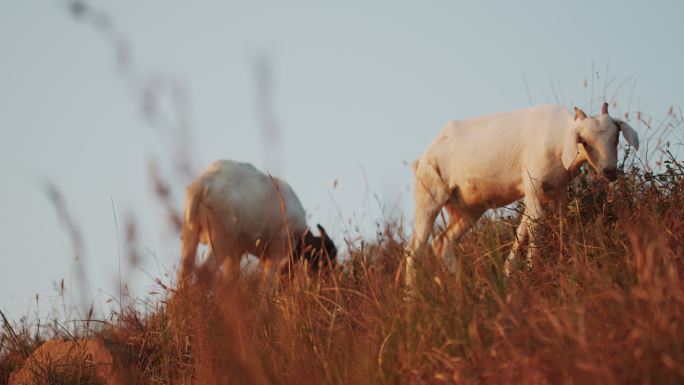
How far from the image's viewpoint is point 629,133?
22.2 feet

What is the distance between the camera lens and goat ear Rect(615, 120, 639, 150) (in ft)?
22.0

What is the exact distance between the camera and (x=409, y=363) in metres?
3.71

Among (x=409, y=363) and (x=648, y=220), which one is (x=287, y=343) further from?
(x=648, y=220)

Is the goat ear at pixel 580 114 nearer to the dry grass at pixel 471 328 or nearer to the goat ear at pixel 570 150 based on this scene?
the goat ear at pixel 570 150

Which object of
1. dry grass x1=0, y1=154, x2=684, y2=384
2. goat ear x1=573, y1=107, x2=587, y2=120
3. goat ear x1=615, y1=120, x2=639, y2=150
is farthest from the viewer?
goat ear x1=573, y1=107, x2=587, y2=120

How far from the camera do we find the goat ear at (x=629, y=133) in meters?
6.70

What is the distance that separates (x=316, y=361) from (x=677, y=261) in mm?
1940

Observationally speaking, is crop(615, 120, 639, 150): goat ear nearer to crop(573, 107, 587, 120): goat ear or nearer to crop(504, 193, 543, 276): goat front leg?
crop(573, 107, 587, 120): goat ear

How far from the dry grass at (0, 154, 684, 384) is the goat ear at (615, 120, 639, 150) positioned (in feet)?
2.14

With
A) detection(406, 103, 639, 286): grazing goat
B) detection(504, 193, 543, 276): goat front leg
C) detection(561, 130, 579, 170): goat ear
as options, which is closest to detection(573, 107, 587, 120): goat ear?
detection(406, 103, 639, 286): grazing goat

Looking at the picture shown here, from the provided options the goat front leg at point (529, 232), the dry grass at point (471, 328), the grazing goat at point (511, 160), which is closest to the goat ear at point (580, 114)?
the grazing goat at point (511, 160)

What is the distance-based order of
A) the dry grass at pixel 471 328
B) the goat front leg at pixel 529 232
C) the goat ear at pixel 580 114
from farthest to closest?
the goat ear at pixel 580 114 < the goat front leg at pixel 529 232 < the dry grass at pixel 471 328

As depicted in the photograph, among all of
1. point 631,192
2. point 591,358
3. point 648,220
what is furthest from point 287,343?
point 631,192

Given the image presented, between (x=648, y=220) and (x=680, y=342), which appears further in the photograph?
(x=648, y=220)
